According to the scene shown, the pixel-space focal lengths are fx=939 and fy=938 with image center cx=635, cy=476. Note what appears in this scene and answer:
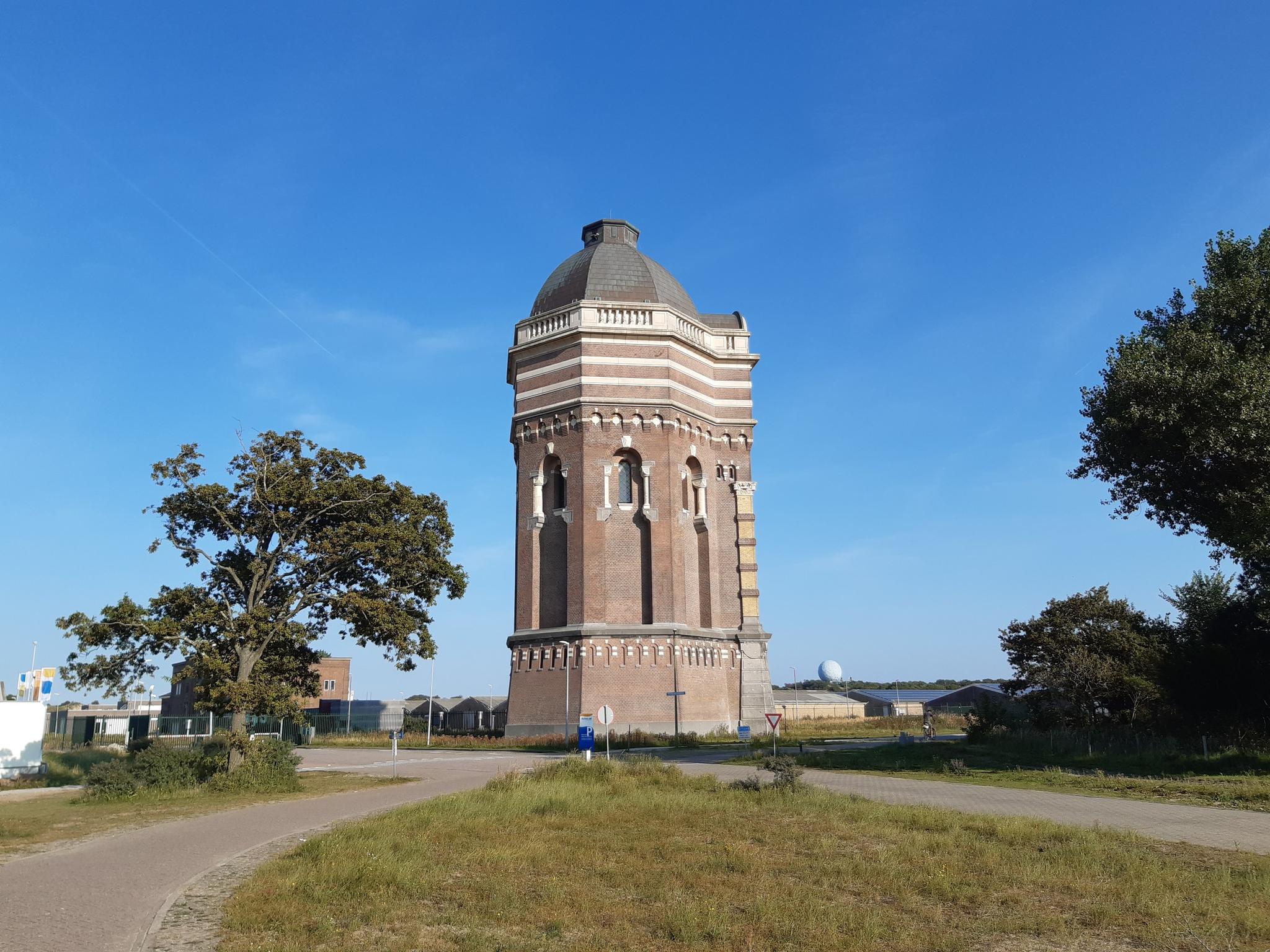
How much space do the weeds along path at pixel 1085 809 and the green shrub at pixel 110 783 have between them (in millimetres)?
14378

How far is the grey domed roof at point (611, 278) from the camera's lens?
51.1m

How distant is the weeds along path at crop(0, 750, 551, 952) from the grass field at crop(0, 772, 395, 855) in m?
0.72

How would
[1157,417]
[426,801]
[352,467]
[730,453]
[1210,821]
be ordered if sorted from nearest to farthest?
[1210,821] → [426,801] → [1157,417] → [352,467] → [730,453]

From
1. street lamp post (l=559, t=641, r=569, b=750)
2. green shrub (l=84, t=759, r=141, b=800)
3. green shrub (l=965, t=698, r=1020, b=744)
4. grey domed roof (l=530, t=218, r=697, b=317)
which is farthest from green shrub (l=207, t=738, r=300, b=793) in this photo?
grey domed roof (l=530, t=218, r=697, b=317)

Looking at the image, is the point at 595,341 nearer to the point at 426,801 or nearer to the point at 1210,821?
the point at 426,801

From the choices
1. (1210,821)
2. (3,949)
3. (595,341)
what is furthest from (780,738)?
(3,949)

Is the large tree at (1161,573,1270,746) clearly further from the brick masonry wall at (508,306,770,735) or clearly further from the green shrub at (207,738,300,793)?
the green shrub at (207,738,300,793)

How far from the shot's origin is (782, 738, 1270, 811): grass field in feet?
64.6

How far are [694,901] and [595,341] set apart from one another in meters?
40.8

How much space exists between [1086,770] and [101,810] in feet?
78.7

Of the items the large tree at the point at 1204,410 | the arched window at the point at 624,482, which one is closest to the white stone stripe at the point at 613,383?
the arched window at the point at 624,482

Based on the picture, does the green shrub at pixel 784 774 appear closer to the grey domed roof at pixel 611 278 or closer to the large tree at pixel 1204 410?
the large tree at pixel 1204 410

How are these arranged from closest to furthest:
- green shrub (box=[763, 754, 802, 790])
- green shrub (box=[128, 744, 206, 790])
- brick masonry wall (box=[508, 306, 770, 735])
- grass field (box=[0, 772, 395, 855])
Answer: grass field (box=[0, 772, 395, 855])
green shrub (box=[763, 754, 802, 790])
green shrub (box=[128, 744, 206, 790])
brick masonry wall (box=[508, 306, 770, 735])

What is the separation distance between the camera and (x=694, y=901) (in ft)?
32.6
